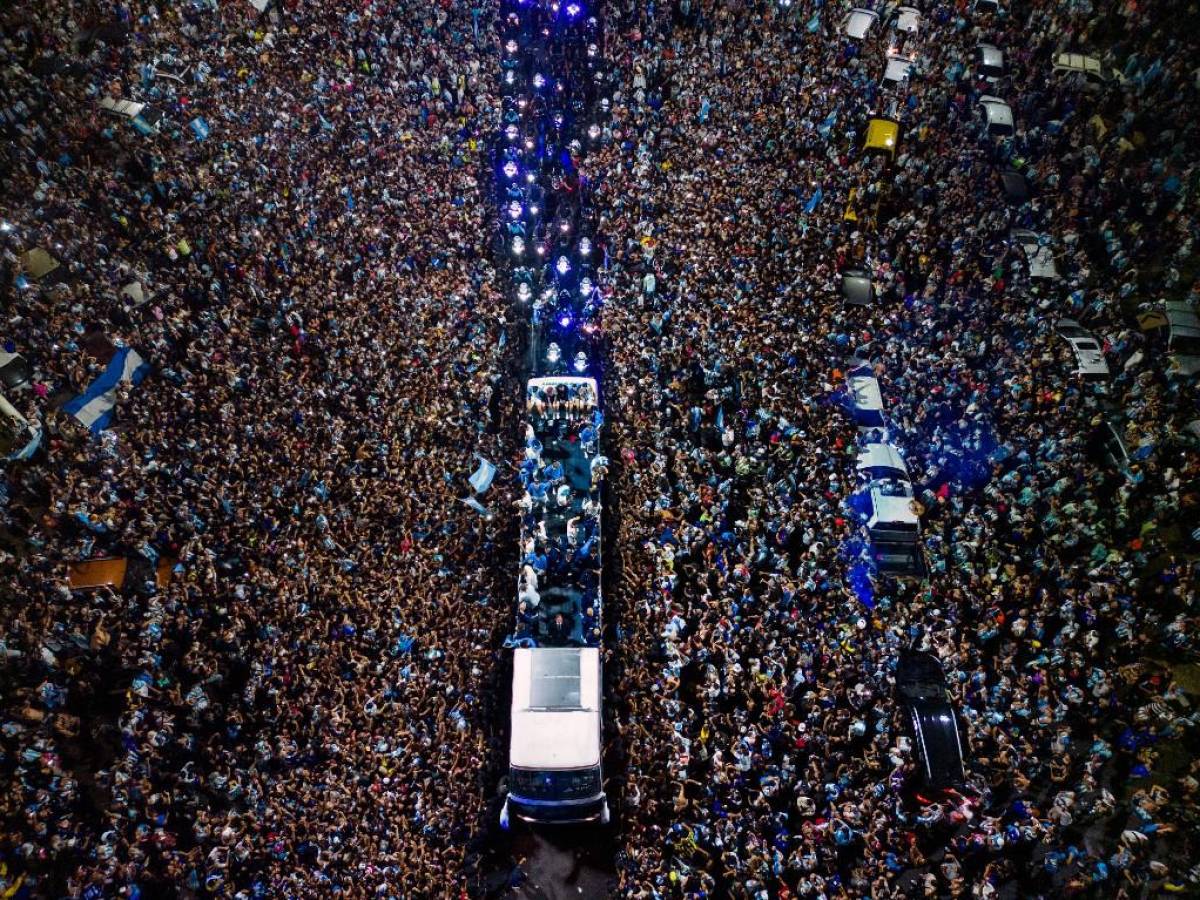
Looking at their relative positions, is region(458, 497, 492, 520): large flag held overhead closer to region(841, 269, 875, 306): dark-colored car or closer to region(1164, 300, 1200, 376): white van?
region(841, 269, 875, 306): dark-colored car

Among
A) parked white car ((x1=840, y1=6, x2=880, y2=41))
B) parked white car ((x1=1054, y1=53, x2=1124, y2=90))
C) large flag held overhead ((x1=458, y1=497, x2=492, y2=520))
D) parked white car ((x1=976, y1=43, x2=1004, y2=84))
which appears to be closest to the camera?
large flag held overhead ((x1=458, y1=497, x2=492, y2=520))

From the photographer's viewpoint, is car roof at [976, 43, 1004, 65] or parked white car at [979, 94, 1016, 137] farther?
car roof at [976, 43, 1004, 65]

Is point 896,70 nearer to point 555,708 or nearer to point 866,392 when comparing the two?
point 866,392

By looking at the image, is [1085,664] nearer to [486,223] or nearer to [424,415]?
[424,415]

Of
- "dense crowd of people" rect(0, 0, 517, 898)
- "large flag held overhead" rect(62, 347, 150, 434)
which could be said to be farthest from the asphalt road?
"large flag held overhead" rect(62, 347, 150, 434)

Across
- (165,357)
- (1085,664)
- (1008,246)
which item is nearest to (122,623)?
(165,357)

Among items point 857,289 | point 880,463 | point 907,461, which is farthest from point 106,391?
point 857,289
